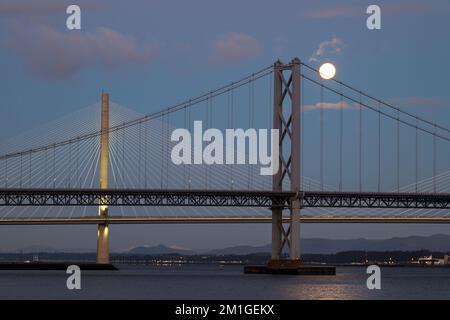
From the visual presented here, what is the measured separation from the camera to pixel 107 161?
264 ft

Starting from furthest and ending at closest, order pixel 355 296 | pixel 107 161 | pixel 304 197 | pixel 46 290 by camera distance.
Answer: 1. pixel 107 161
2. pixel 304 197
3. pixel 46 290
4. pixel 355 296

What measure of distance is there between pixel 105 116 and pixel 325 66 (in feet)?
65.0

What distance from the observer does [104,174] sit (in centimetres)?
7931

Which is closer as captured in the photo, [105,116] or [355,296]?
[355,296]

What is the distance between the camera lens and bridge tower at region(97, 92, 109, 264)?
79562mm

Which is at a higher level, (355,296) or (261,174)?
(261,174)

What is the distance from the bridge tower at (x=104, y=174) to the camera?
79.6 meters
